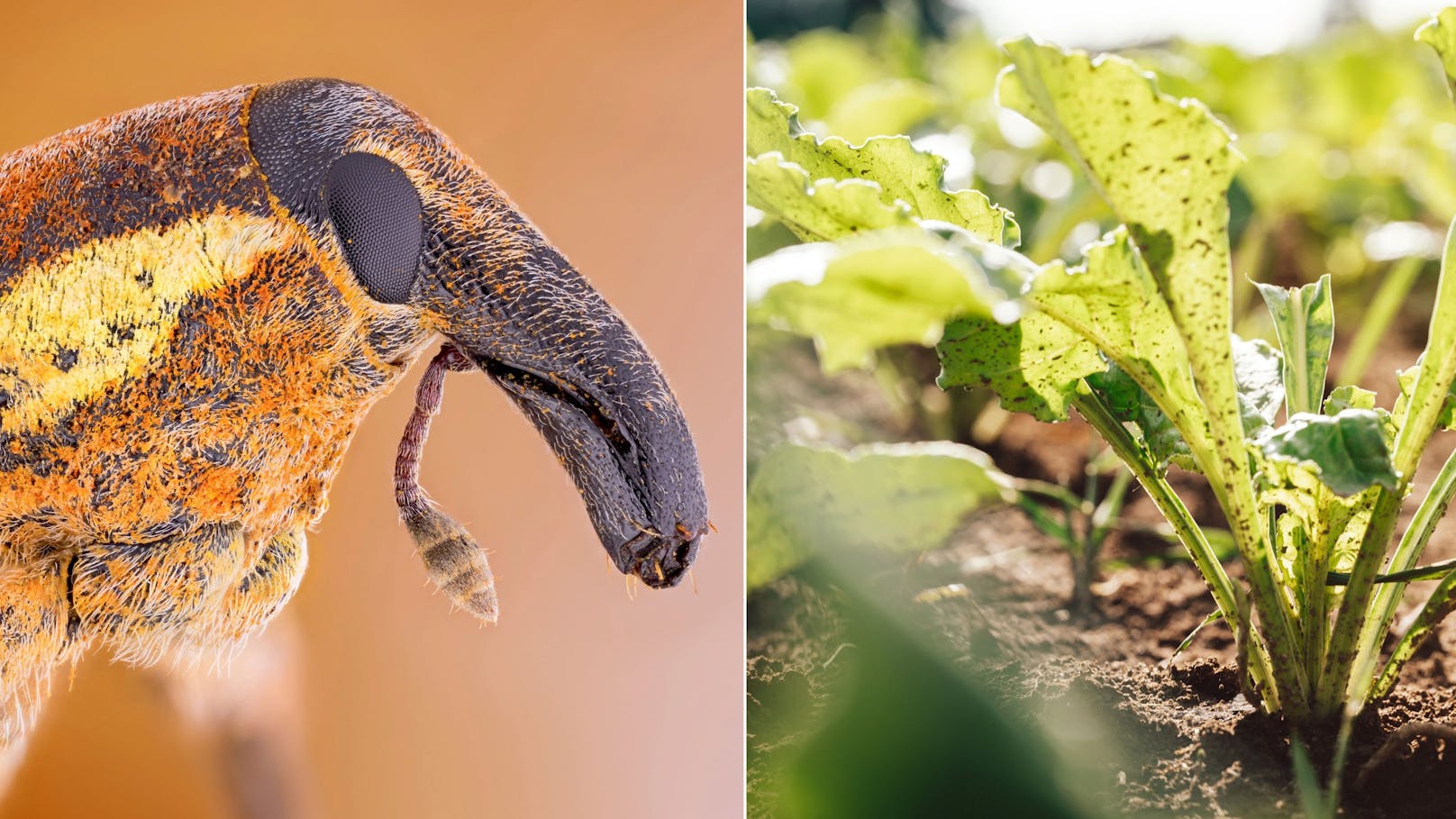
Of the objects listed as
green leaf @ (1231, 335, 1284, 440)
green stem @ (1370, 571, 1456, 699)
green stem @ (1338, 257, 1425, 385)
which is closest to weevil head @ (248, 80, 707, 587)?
green leaf @ (1231, 335, 1284, 440)

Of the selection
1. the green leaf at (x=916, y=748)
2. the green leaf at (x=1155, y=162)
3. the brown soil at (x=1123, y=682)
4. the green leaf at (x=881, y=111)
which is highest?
the green leaf at (x=881, y=111)

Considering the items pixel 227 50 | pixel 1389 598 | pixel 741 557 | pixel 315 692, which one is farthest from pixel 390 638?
pixel 1389 598

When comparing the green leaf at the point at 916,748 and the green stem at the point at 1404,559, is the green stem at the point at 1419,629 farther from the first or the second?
the green leaf at the point at 916,748

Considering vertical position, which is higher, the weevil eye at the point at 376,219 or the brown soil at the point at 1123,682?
the weevil eye at the point at 376,219

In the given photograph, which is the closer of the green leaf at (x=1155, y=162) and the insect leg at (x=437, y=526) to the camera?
the green leaf at (x=1155, y=162)

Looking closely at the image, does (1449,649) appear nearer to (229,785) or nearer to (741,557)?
(741,557)

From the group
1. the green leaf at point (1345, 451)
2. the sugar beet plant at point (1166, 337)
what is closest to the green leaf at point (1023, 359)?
the sugar beet plant at point (1166, 337)

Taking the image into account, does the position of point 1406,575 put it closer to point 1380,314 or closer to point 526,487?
point 1380,314
